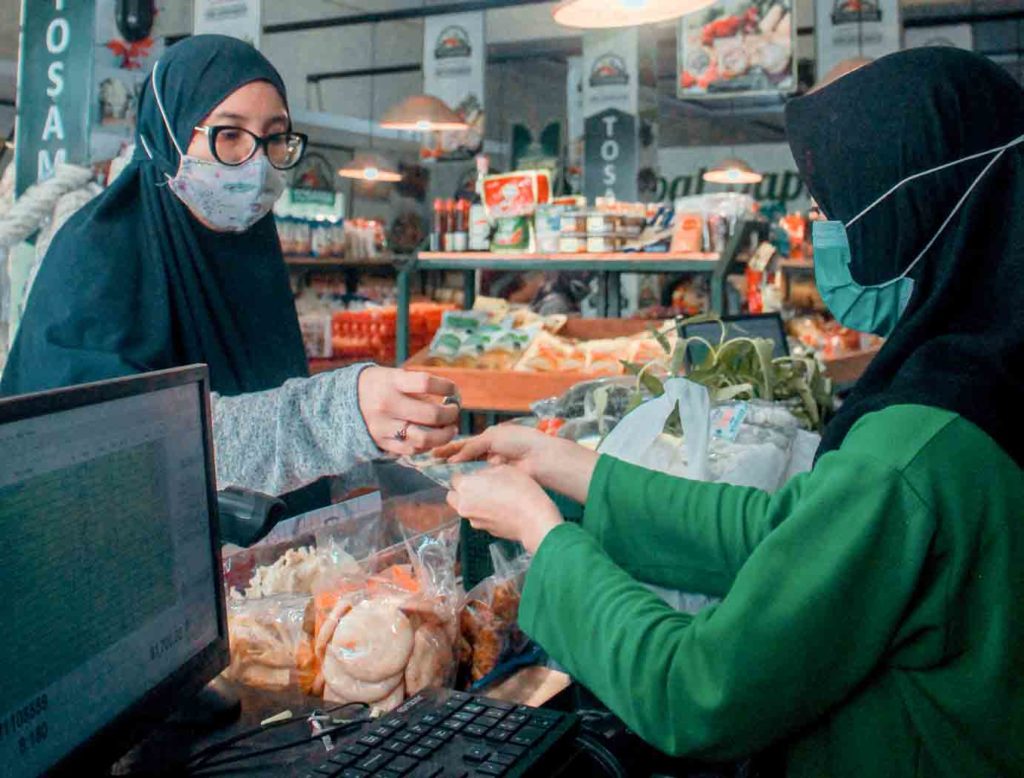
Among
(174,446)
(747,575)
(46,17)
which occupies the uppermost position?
(46,17)

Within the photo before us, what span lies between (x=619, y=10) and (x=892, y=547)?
158 inches

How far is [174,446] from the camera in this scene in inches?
43.9

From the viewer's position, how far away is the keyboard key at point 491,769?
102 cm

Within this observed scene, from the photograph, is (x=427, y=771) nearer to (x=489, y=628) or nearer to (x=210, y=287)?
(x=489, y=628)

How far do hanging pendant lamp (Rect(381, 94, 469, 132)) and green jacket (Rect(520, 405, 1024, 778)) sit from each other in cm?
828

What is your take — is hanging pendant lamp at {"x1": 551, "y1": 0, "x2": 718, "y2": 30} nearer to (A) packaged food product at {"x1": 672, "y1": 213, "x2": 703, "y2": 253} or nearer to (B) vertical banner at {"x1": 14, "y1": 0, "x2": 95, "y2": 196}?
(A) packaged food product at {"x1": 672, "y1": 213, "x2": 703, "y2": 253}

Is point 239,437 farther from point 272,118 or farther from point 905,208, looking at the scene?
point 905,208

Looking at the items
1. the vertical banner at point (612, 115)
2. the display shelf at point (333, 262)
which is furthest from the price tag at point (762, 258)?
the vertical banner at point (612, 115)

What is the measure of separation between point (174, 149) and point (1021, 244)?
177 centimetres

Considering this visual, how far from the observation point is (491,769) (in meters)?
1.03

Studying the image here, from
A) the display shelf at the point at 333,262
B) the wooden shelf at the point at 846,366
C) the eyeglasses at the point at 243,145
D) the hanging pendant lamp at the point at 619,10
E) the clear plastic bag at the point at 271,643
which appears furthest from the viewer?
the display shelf at the point at 333,262

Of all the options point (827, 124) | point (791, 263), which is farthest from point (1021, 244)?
point (791, 263)

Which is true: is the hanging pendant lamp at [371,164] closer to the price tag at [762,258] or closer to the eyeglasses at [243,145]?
the price tag at [762,258]

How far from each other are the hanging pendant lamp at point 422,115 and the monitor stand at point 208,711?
8309 mm
